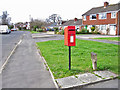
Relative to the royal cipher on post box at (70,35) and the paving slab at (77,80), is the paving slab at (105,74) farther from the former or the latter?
the royal cipher on post box at (70,35)

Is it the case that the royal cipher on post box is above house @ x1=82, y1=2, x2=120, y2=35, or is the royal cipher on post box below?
below

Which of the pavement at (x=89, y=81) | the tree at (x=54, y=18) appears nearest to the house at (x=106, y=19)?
the pavement at (x=89, y=81)

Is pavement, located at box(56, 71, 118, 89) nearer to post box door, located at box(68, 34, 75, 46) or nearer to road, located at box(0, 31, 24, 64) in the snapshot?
post box door, located at box(68, 34, 75, 46)

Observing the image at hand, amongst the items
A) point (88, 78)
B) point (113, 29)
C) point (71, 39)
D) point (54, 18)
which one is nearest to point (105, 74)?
point (88, 78)

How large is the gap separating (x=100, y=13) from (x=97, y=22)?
2325 mm

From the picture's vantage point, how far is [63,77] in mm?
4512

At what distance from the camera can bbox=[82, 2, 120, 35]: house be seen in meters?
29.3

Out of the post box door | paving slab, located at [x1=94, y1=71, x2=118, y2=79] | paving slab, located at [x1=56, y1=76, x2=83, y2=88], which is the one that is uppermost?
the post box door

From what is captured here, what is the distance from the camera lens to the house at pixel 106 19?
2925cm

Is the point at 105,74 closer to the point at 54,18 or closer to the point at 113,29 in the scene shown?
the point at 113,29

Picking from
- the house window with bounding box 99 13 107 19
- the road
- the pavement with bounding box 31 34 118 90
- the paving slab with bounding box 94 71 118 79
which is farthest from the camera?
the house window with bounding box 99 13 107 19

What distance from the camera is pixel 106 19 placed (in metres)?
31.7

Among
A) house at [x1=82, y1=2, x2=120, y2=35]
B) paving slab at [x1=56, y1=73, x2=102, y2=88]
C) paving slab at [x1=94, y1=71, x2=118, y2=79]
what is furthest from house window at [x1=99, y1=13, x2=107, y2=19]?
paving slab at [x1=56, y1=73, x2=102, y2=88]

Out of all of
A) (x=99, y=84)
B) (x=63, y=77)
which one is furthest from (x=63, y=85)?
(x=99, y=84)
